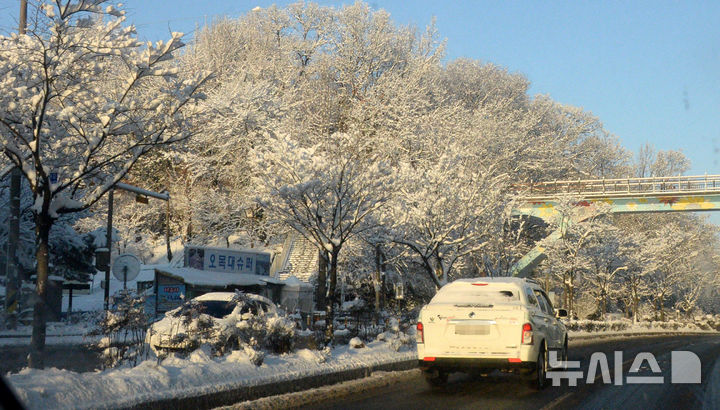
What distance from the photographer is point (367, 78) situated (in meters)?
47.4

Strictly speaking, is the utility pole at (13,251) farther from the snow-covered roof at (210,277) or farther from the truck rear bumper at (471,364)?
the truck rear bumper at (471,364)

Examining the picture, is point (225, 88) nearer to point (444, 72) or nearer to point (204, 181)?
point (204, 181)

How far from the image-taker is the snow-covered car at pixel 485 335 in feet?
36.3

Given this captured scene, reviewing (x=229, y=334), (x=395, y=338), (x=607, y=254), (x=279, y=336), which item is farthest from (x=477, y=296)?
(x=607, y=254)

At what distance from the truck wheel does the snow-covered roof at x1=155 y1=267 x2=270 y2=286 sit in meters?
16.7

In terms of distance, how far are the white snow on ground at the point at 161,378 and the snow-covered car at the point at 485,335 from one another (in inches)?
73.6

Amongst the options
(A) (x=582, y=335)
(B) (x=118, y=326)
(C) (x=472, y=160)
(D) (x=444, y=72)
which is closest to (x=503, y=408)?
(B) (x=118, y=326)

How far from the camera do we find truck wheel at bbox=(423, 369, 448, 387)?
12252 millimetres

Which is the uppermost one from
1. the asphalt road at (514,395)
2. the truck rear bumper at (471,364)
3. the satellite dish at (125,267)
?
the satellite dish at (125,267)

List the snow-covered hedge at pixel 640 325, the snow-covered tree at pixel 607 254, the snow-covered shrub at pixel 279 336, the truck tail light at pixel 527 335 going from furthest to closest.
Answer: the snow-covered tree at pixel 607 254
the snow-covered hedge at pixel 640 325
the snow-covered shrub at pixel 279 336
the truck tail light at pixel 527 335

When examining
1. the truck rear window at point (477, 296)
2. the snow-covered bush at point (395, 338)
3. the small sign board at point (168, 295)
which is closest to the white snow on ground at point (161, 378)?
the truck rear window at point (477, 296)

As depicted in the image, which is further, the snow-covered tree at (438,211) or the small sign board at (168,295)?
the small sign board at (168,295)

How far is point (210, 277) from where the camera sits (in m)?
28.6

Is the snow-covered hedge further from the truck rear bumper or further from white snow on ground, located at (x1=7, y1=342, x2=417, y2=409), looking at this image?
white snow on ground, located at (x1=7, y1=342, x2=417, y2=409)
